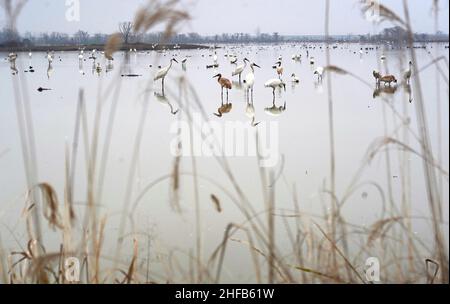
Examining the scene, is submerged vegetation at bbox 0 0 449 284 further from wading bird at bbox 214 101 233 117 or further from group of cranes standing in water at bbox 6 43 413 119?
wading bird at bbox 214 101 233 117

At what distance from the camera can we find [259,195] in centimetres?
183

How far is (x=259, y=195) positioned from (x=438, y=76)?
0.63 meters

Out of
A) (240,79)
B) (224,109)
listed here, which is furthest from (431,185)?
(240,79)

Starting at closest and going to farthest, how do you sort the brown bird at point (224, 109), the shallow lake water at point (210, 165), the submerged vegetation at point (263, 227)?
1. the submerged vegetation at point (263, 227)
2. the shallow lake water at point (210, 165)
3. the brown bird at point (224, 109)

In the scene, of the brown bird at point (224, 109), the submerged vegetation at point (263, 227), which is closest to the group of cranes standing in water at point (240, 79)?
the brown bird at point (224, 109)

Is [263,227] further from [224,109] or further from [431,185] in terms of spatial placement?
[224,109]

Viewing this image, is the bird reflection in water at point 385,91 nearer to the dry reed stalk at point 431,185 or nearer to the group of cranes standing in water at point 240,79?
the group of cranes standing in water at point 240,79

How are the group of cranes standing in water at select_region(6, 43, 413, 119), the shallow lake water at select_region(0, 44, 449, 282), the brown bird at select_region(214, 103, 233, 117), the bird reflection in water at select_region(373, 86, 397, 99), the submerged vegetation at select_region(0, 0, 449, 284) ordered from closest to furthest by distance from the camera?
the submerged vegetation at select_region(0, 0, 449, 284) < the shallow lake water at select_region(0, 44, 449, 282) < the bird reflection in water at select_region(373, 86, 397, 99) < the group of cranes standing in water at select_region(6, 43, 413, 119) < the brown bird at select_region(214, 103, 233, 117)

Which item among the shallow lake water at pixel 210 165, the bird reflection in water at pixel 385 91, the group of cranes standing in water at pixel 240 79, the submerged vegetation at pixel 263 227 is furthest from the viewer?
the group of cranes standing in water at pixel 240 79

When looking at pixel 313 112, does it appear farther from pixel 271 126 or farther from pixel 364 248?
pixel 364 248

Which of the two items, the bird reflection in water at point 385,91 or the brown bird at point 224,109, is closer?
the bird reflection in water at point 385,91

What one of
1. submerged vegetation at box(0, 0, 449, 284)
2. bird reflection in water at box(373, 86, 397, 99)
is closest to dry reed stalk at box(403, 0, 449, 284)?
submerged vegetation at box(0, 0, 449, 284)

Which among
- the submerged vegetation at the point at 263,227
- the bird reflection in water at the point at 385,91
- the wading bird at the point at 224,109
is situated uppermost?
the wading bird at the point at 224,109
